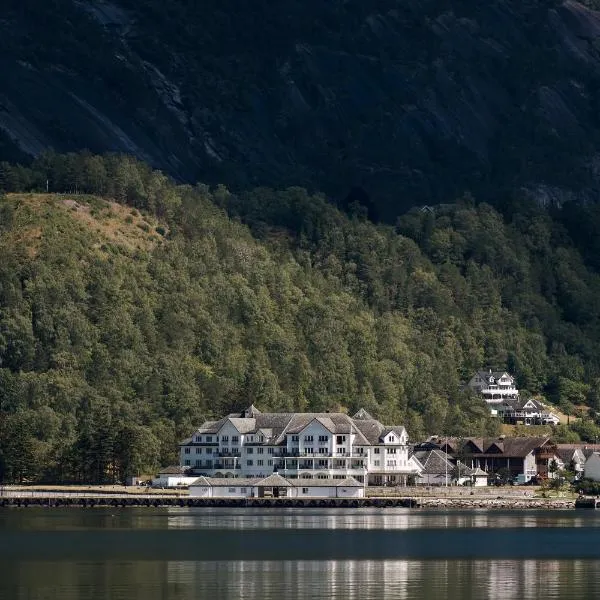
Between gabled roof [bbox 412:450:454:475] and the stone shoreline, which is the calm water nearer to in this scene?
the stone shoreline

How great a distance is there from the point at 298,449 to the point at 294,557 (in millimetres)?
75313

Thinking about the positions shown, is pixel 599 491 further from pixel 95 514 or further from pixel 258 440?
pixel 95 514

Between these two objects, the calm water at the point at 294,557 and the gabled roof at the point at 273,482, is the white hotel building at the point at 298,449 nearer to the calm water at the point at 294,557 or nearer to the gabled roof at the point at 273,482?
the gabled roof at the point at 273,482

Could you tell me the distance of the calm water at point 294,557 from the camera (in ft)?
303

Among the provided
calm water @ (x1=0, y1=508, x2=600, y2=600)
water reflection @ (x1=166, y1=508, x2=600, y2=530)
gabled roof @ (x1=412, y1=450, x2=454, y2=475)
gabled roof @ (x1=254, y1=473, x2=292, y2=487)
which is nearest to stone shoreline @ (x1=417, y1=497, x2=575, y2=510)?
water reflection @ (x1=166, y1=508, x2=600, y2=530)

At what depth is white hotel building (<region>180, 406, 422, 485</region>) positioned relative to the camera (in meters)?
184

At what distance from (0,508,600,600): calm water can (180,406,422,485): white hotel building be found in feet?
107

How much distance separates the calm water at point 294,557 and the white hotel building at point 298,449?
32510 mm

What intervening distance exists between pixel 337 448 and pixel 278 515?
3004cm

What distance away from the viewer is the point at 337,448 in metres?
184

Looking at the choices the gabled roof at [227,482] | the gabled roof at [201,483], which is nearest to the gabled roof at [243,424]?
the gabled roof at [227,482]

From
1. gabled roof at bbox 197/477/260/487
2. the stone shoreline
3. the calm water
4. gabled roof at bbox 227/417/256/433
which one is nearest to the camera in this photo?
the calm water

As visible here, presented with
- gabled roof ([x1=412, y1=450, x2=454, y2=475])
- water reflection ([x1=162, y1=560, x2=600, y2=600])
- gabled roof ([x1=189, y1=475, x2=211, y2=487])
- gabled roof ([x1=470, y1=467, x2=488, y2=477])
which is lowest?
water reflection ([x1=162, y1=560, x2=600, y2=600])

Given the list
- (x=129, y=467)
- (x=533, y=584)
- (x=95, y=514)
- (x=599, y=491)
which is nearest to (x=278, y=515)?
(x=95, y=514)
